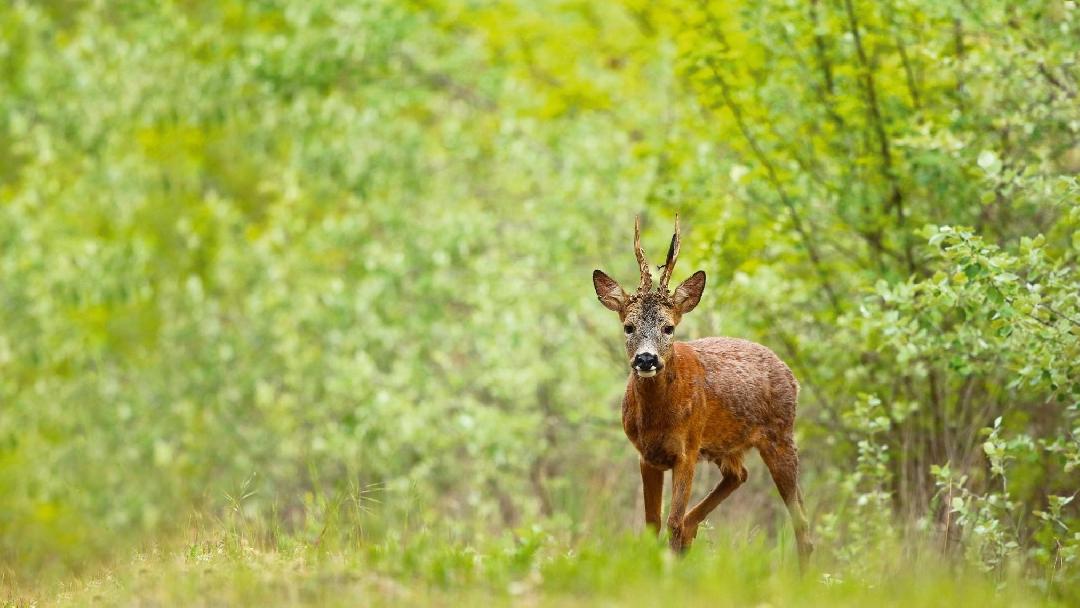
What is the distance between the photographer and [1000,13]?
10.6 m

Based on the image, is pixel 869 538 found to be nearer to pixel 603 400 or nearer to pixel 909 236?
pixel 909 236

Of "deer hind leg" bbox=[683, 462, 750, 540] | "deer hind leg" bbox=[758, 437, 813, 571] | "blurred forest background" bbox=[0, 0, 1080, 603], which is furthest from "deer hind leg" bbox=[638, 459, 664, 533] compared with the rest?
"deer hind leg" bbox=[758, 437, 813, 571]

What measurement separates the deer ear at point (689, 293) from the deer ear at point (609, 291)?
274 millimetres

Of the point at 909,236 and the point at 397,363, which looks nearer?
the point at 909,236

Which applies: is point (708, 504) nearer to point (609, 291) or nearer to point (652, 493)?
point (652, 493)

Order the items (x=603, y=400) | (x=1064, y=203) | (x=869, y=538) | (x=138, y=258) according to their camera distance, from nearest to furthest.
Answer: (x=1064, y=203) → (x=869, y=538) → (x=603, y=400) → (x=138, y=258)

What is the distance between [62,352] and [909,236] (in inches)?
483

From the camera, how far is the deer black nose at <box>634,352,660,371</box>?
6.96 metres

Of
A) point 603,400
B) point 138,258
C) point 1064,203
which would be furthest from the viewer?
point 138,258

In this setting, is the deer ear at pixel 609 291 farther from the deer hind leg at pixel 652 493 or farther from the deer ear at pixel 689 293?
the deer hind leg at pixel 652 493

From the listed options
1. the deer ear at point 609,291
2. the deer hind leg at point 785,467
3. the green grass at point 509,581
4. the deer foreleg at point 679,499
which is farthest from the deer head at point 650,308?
the deer hind leg at point 785,467

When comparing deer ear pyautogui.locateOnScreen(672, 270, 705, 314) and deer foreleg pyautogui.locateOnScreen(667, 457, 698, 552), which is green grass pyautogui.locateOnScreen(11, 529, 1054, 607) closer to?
deer foreleg pyautogui.locateOnScreen(667, 457, 698, 552)

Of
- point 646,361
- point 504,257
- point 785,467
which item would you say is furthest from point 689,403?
point 504,257

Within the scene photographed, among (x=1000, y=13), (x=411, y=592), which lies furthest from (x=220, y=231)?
(x=411, y=592)
